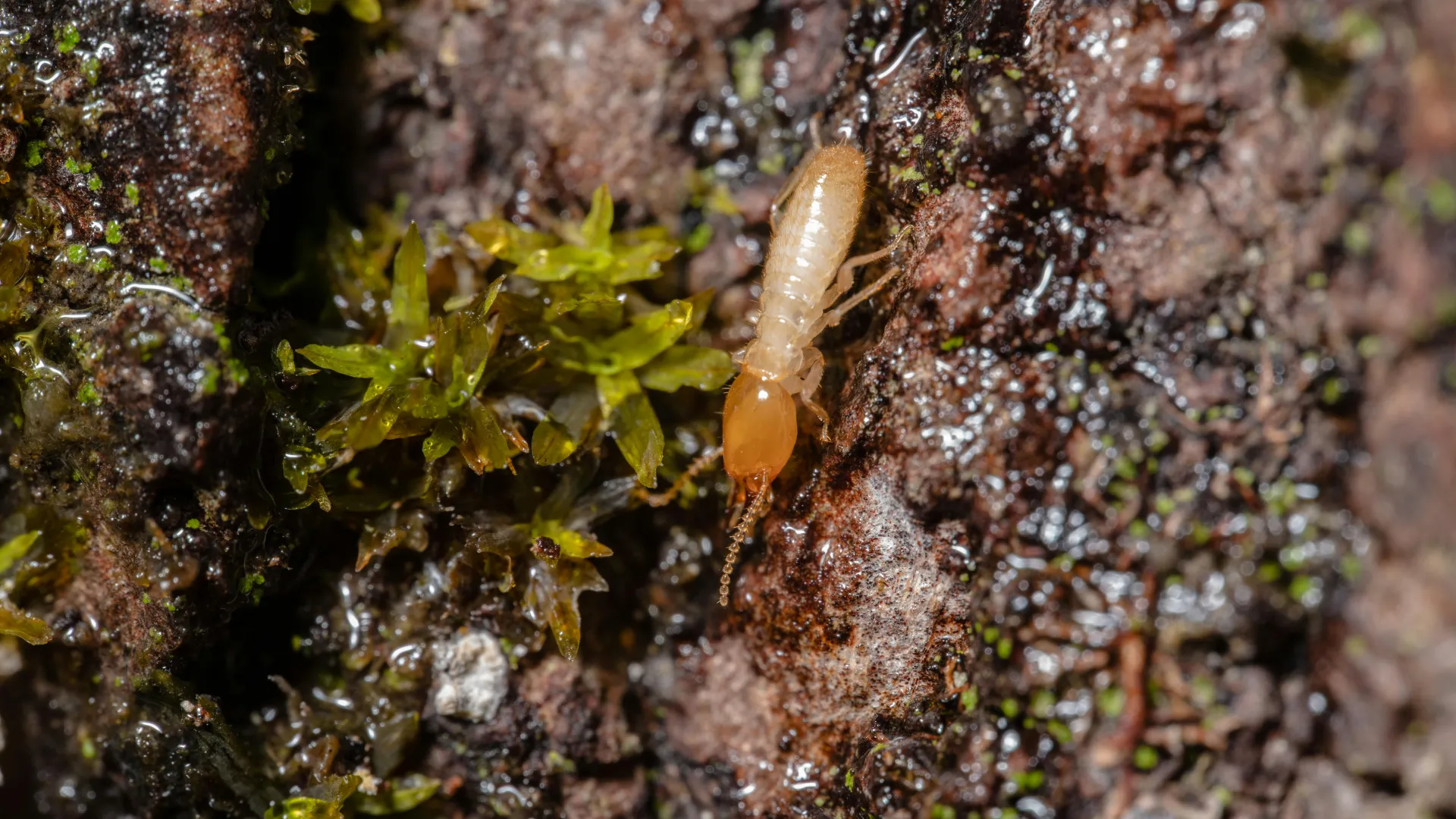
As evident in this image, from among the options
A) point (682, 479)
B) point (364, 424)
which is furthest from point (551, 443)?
point (364, 424)

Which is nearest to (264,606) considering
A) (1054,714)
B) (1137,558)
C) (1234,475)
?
(1054,714)

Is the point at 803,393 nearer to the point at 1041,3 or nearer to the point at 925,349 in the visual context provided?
the point at 925,349

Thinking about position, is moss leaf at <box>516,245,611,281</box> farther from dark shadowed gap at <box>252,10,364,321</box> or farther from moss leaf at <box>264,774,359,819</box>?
moss leaf at <box>264,774,359,819</box>

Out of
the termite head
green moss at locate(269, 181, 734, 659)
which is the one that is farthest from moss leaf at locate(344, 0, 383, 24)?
the termite head

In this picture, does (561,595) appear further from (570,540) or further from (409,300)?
(409,300)

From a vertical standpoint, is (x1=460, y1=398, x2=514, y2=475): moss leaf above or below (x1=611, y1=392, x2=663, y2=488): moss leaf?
above

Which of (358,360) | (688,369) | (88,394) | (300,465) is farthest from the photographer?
(688,369)
